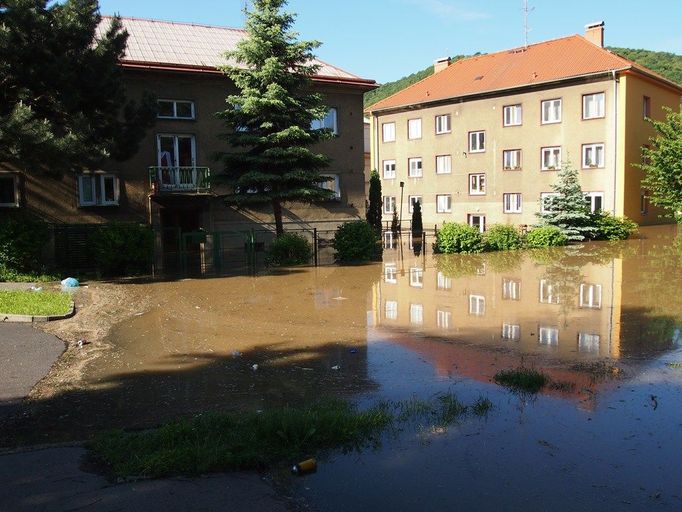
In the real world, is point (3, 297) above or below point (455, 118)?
below

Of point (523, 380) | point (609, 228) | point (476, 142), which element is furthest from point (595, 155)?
point (523, 380)

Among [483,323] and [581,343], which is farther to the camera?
[483,323]

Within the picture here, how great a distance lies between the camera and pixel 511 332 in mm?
10422

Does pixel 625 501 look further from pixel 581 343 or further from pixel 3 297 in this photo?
pixel 3 297

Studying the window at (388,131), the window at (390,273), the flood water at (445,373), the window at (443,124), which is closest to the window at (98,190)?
the flood water at (445,373)

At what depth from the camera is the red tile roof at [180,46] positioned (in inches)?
1038

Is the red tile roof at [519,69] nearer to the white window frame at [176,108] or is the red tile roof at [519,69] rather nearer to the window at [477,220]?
the window at [477,220]

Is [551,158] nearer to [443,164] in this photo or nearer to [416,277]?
[443,164]

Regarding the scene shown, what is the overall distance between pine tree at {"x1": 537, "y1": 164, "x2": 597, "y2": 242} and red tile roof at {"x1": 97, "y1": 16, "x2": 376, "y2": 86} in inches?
414

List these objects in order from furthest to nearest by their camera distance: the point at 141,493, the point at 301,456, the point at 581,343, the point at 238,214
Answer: the point at 238,214 < the point at 581,343 < the point at 301,456 < the point at 141,493

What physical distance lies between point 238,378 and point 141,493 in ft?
11.2

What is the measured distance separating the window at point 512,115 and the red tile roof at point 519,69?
4.48 ft

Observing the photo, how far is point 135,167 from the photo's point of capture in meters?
25.9

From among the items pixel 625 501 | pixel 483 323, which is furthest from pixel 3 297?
→ pixel 625 501
